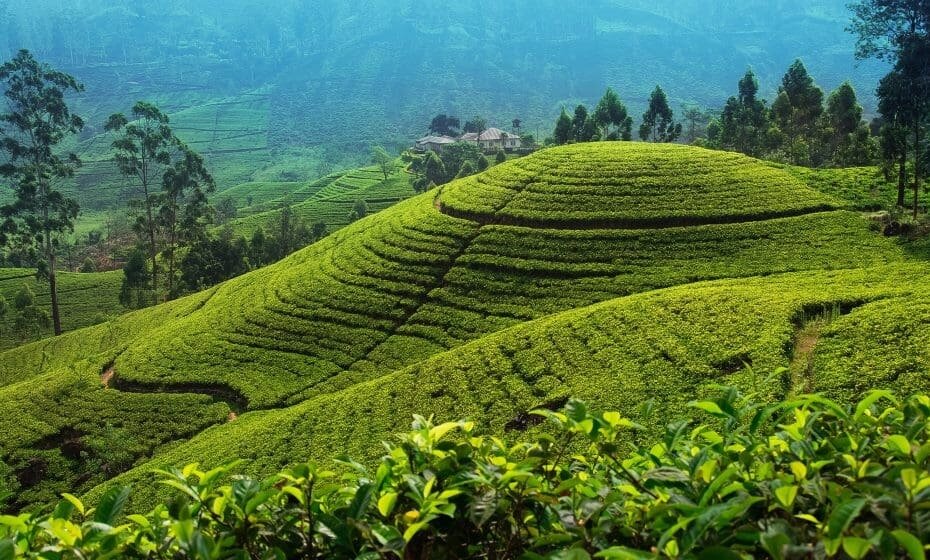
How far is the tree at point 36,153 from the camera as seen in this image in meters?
41.6

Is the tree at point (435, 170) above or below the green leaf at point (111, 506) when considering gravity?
above

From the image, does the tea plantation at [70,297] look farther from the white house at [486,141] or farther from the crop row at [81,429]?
the white house at [486,141]

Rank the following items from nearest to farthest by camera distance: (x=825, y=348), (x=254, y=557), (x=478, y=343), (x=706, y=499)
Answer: (x=706, y=499)
(x=254, y=557)
(x=825, y=348)
(x=478, y=343)

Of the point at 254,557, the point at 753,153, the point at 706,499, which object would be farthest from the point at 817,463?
the point at 753,153

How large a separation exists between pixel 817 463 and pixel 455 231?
2627 centimetres

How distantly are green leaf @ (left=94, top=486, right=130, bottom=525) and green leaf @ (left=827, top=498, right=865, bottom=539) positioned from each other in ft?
8.40

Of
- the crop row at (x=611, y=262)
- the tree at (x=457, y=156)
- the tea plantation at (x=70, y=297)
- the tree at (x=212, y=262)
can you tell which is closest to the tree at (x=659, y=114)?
the tree at (x=457, y=156)

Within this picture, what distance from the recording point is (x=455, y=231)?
28484mm

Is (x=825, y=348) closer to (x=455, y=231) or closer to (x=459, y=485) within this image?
(x=459, y=485)

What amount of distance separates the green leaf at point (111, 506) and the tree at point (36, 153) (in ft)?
150

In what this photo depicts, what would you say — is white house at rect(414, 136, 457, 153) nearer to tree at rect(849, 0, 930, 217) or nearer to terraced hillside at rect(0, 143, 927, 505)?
terraced hillside at rect(0, 143, 927, 505)

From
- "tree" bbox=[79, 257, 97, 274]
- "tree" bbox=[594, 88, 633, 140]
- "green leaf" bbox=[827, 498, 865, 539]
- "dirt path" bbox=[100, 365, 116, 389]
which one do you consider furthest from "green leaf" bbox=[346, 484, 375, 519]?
"tree" bbox=[79, 257, 97, 274]

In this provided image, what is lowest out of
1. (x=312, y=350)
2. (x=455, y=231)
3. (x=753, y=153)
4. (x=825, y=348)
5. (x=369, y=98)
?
(x=312, y=350)

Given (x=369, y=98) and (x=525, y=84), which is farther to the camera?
(x=525, y=84)
